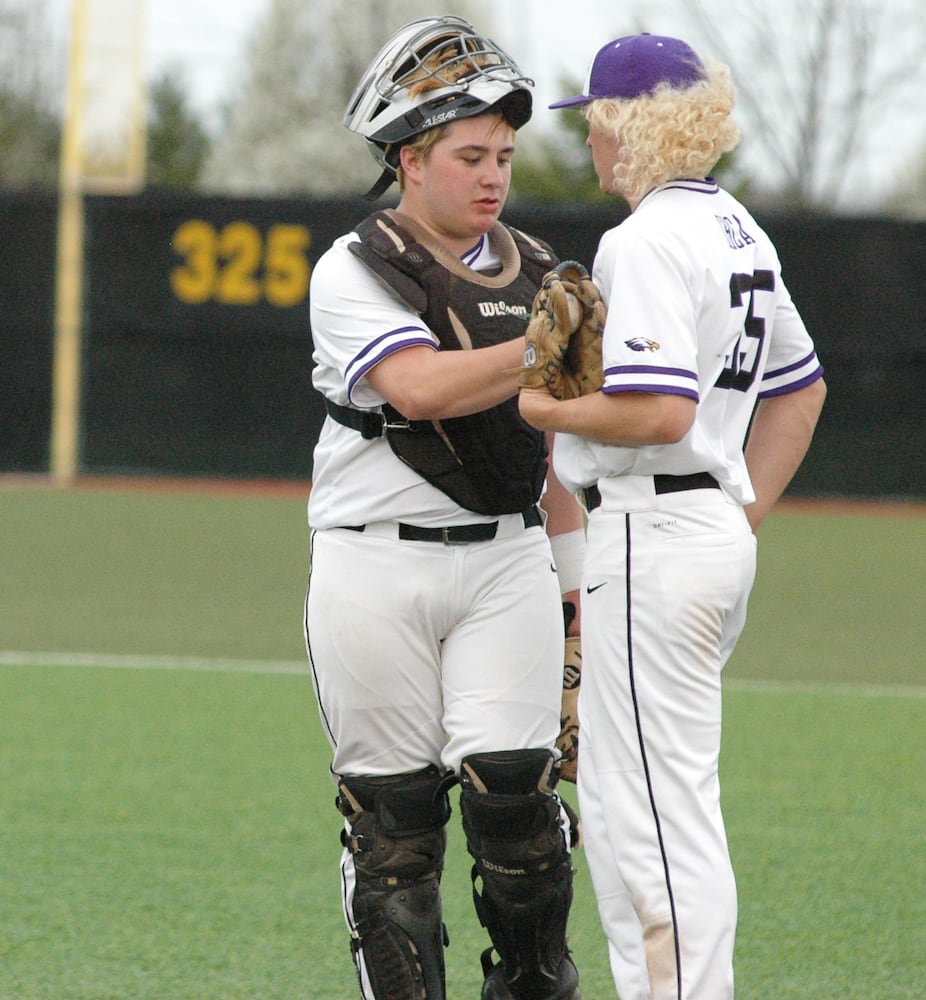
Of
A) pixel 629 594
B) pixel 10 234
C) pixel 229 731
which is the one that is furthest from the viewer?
pixel 10 234

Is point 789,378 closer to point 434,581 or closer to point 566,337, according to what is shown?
point 566,337

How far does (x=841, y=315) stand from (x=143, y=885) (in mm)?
11785

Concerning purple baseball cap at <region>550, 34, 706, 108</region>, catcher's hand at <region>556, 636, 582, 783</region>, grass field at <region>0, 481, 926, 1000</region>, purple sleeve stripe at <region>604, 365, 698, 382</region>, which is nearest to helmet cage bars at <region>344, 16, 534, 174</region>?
purple baseball cap at <region>550, 34, 706, 108</region>

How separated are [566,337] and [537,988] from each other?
1.38 m

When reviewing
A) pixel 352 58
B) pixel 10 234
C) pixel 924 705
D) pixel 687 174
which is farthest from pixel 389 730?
pixel 352 58

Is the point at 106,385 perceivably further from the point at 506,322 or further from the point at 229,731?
the point at 506,322

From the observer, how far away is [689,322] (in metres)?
2.69

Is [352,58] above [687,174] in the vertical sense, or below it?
above

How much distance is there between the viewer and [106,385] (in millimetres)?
15719

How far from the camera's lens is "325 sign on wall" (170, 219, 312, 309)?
51.0 ft

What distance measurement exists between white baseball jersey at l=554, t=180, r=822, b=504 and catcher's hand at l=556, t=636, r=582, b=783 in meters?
0.59

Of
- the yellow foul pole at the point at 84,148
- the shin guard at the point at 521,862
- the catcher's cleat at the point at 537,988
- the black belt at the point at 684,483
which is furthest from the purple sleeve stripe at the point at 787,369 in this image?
the yellow foul pole at the point at 84,148

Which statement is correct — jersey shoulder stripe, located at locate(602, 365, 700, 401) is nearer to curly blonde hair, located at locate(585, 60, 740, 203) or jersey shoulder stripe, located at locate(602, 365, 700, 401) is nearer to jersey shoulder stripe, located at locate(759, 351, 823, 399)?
curly blonde hair, located at locate(585, 60, 740, 203)

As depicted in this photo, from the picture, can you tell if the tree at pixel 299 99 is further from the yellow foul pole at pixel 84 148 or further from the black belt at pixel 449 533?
the black belt at pixel 449 533
